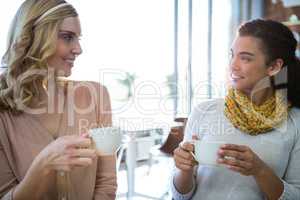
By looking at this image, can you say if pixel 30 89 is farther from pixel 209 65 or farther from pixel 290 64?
pixel 209 65

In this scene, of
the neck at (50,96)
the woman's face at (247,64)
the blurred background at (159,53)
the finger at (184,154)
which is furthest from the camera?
the blurred background at (159,53)

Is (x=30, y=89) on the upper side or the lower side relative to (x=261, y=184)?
upper

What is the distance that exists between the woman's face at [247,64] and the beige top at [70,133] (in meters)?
0.45

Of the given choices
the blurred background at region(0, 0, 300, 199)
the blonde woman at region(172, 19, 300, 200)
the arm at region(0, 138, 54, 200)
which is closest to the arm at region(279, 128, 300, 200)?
the blonde woman at region(172, 19, 300, 200)

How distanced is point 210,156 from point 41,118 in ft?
1.76

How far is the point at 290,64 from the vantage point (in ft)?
4.58

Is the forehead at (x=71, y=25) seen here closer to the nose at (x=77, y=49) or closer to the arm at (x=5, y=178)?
the nose at (x=77, y=49)

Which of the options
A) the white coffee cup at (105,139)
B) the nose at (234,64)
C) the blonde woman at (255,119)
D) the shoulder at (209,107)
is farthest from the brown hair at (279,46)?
the white coffee cup at (105,139)

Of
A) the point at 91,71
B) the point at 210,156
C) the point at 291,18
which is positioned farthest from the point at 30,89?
the point at 291,18

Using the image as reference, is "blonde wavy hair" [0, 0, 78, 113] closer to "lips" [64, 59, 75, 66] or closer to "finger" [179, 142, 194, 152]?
"lips" [64, 59, 75, 66]

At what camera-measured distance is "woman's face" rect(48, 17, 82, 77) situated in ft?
3.77

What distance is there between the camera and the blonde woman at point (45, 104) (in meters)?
1.09

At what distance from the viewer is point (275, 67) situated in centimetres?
137

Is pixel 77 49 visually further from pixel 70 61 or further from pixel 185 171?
pixel 185 171
